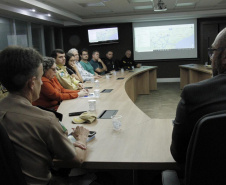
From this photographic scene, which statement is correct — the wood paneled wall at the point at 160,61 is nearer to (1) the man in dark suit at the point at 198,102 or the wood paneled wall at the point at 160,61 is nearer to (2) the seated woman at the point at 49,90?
(2) the seated woman at the point at 49,90

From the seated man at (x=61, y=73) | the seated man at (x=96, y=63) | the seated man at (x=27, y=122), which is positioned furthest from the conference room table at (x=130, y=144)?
the seated man at (x=96, y=63)

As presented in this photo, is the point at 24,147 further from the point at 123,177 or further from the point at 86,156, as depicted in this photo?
the point at 123,177

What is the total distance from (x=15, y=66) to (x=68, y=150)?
0.49 m

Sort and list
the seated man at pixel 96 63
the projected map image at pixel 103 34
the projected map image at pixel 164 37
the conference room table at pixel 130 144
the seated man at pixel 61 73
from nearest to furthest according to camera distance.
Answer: the conference room table at pixel 130 144 < the seated man at pixel 61 73 < the seated man at pixel 96 63 < the projected map image at pixel 164 37 < the projected map image at pixel 103 34

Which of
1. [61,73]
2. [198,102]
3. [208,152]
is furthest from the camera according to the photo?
[61,73]

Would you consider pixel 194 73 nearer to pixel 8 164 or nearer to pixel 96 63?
pixel 96 63

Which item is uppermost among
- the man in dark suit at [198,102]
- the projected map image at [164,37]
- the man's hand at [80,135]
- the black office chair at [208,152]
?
the projected map image at [164,37]

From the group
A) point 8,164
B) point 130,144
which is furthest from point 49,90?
point 8,164

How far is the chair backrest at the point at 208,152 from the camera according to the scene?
0.93 meters

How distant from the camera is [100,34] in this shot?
33.5 ft

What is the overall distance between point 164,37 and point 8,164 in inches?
383

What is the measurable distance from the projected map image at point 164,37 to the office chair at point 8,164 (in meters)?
9.58

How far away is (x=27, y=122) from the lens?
1.20 metres

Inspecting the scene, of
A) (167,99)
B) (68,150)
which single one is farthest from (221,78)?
(167,99)
